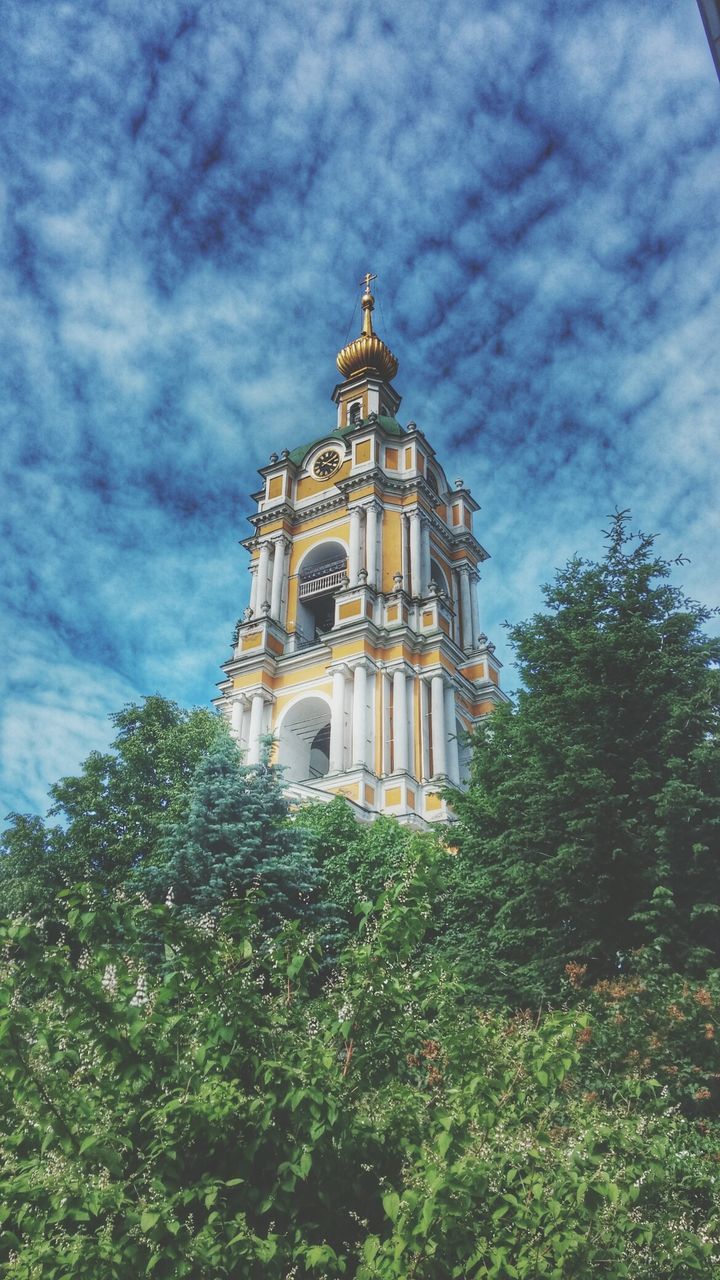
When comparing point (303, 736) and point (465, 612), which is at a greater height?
point (465, 612)

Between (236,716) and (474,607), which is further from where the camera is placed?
(474,607)

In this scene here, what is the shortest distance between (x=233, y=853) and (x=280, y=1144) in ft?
43.5

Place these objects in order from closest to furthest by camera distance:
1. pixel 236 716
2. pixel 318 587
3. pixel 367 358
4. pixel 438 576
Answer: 1. pixel 236 716
2. pixel 318 587
3. pixel 438 576
4. pixel 367 358

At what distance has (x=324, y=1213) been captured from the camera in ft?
19.6

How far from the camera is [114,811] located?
89.3 feet

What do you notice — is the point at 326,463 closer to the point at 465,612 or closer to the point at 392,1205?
the point at 465,612

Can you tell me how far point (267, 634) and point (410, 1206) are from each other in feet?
100

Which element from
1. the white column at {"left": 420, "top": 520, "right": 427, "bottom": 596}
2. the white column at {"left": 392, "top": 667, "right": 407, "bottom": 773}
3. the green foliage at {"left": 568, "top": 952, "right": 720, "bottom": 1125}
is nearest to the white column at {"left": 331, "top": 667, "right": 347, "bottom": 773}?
the white column at {"left": 392, "top": 667, "right": 407, "bottom": 773}

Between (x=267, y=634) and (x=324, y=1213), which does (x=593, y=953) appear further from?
(x=267, y=634)

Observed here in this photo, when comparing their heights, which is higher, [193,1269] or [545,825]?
[545,825]

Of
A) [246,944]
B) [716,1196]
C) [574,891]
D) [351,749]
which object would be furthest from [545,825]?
[351,749]

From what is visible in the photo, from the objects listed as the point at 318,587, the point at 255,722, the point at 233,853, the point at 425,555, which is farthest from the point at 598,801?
the point at 318,587

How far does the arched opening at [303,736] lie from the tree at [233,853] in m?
13.3

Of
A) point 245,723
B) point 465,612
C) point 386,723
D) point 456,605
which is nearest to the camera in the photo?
point 386,723
